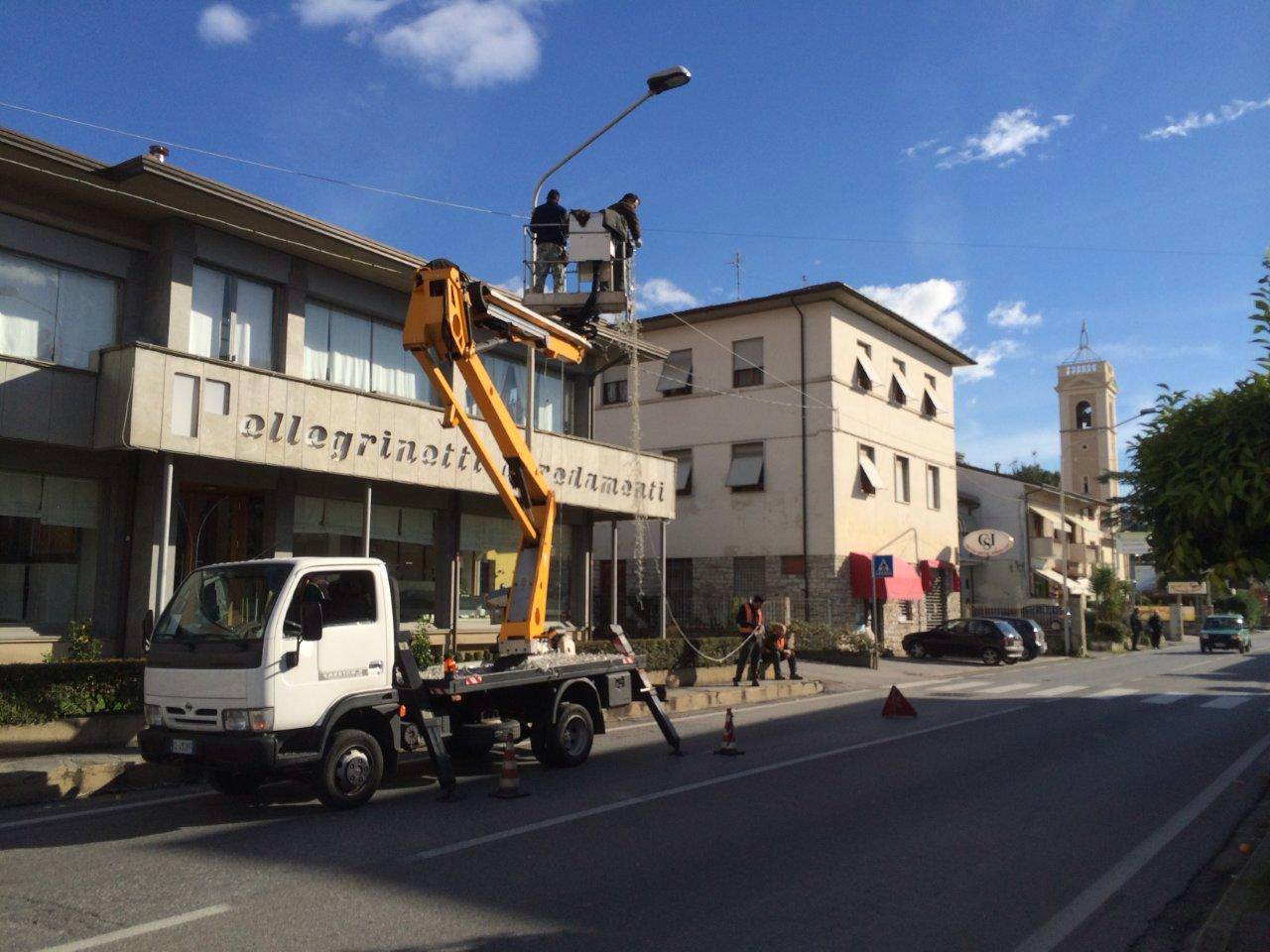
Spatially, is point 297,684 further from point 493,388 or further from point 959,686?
point 959,686

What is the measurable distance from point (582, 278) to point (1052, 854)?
11.3m

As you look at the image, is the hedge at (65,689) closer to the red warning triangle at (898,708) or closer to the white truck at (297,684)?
the white truck at (297,684)

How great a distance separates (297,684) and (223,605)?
3.38ft

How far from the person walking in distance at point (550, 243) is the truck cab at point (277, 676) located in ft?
26.2

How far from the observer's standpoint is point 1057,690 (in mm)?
21500

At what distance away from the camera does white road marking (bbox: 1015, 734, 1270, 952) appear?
18.1 ft

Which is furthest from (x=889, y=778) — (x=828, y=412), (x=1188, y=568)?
(x=828, y=412)

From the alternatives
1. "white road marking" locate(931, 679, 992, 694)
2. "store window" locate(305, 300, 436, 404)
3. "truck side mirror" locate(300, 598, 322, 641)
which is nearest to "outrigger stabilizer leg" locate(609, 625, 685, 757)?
"truck side mirror" locate(300, 598, 322, 641)

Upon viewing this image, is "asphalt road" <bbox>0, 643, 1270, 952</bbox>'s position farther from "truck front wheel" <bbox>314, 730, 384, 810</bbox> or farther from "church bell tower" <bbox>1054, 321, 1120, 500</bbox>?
"church bell tower" <bbox>1054, 321, 1120, 500</bbox>

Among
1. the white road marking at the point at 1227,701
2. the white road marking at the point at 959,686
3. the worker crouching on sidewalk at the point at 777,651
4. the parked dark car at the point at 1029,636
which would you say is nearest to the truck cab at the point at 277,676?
the worker crouching on sidewalk at the point at 777,651

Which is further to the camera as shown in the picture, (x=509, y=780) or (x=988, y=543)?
(x=988, y=543)

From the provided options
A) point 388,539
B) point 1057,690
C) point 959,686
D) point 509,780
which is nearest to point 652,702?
point 509,780

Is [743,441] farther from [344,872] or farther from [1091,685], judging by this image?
[344,872]

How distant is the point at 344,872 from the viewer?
6.62m
